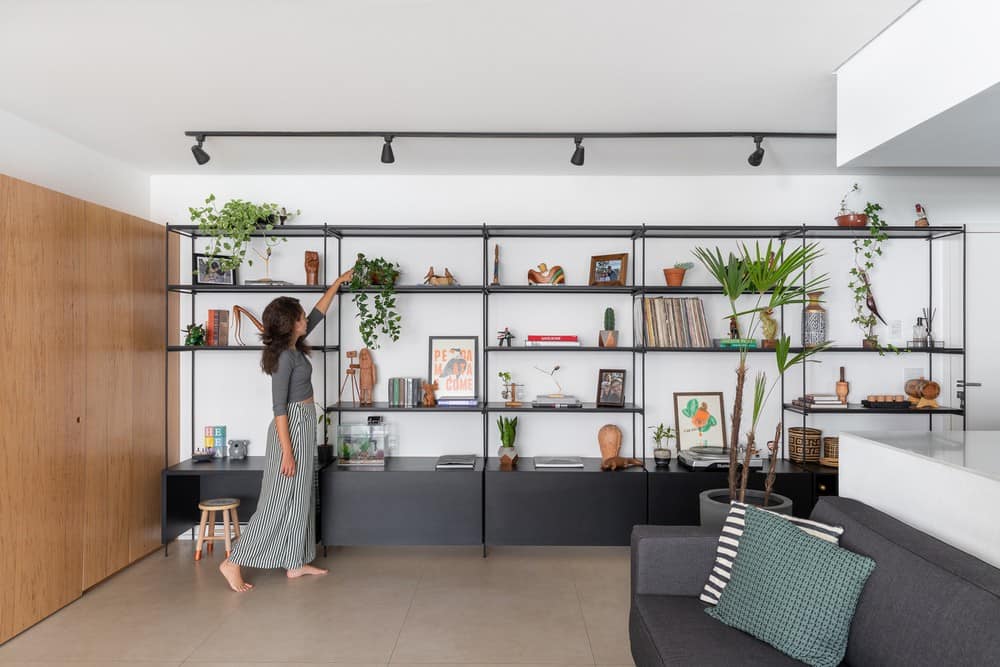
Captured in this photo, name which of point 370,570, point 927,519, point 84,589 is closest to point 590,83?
point 927,519

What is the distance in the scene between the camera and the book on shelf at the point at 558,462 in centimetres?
452

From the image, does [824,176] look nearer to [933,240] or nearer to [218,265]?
[933,240]

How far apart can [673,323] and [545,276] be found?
3.14ft

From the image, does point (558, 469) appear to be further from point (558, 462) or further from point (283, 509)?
point (283, 509)

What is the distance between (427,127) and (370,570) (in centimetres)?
282

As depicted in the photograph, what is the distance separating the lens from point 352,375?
485cm

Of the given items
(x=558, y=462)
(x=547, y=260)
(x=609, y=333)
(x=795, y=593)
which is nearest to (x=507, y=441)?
(x=558, y=462)

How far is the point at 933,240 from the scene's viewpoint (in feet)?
15.8

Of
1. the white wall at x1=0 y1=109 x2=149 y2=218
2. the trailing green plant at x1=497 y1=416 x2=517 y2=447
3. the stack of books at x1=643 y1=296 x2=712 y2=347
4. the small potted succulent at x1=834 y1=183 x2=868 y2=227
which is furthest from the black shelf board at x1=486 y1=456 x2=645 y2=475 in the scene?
the white wall at x1=0 y1=109 x2=149 y2=218

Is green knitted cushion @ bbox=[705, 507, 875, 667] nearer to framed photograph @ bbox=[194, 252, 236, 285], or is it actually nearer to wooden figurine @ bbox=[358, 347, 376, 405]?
wooden figurine @ bbox=[358, 347, 376, 405]

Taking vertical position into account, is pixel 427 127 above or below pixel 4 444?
above

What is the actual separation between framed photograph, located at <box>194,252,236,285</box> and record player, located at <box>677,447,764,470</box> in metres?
3.43

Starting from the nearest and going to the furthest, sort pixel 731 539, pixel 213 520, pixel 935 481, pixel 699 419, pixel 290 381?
1. pixel 935 481
2. pixel 731 539
3. pixel 290 381
4. pixel 213 520
5. pixel 699 419

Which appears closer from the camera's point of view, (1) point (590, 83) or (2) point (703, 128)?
(1) point (590, 83)
